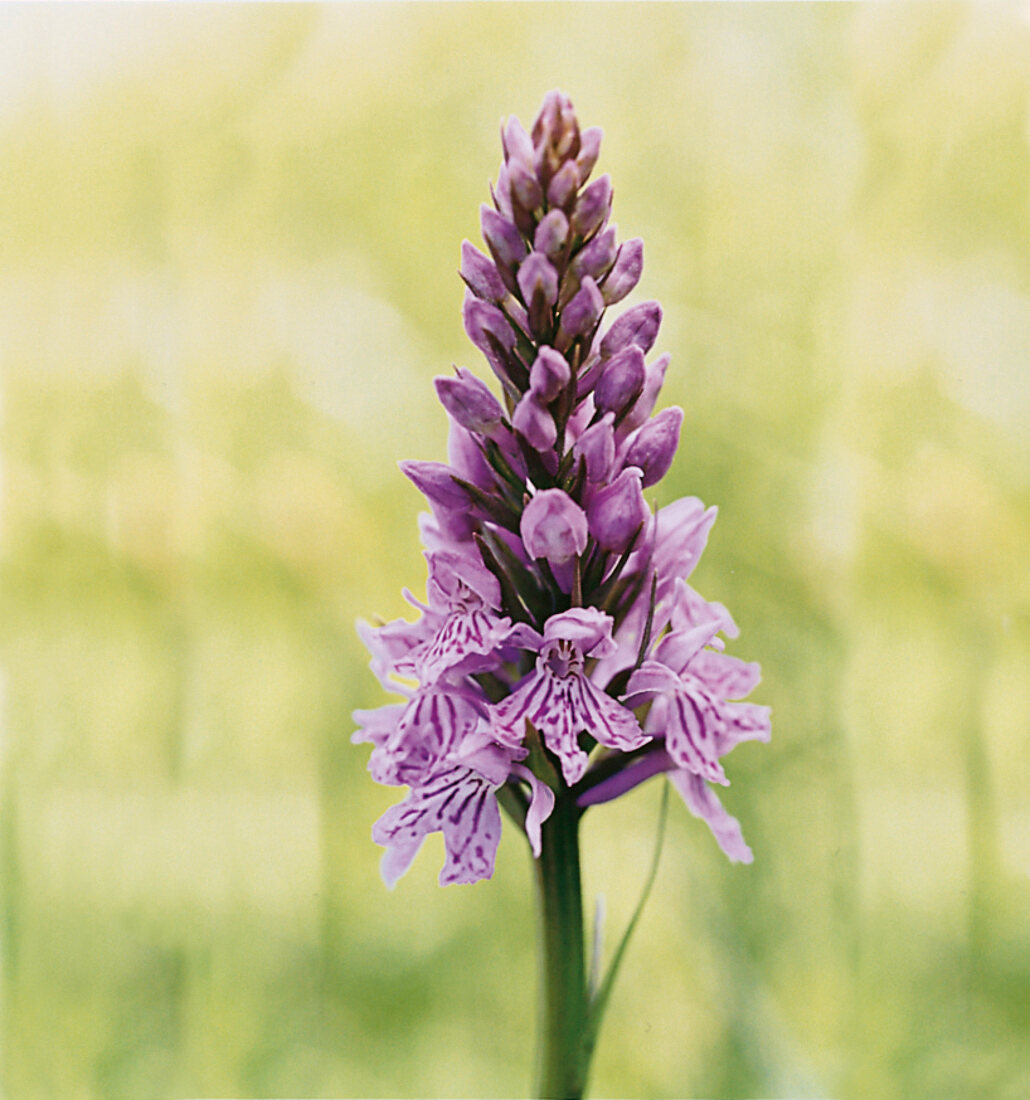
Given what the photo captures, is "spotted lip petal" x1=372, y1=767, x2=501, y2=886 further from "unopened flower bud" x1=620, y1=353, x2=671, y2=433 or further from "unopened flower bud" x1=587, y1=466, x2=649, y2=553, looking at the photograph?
"unopened flower bud" x1=620, y1=353, x2=671, y2=433

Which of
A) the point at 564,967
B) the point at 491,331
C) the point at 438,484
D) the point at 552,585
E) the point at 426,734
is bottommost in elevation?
the point at 564,967

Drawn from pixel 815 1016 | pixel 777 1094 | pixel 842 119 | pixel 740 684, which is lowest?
pixel 777 1094

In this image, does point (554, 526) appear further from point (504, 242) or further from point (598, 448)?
point (504, 242)

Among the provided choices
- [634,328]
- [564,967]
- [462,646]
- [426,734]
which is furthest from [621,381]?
[564,967]

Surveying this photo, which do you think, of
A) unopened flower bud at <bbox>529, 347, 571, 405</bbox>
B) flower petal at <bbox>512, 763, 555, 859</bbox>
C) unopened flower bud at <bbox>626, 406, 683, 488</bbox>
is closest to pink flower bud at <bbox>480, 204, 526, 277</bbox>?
unopened flower bud at <bbox>529, 347, 571, 405</bbox>

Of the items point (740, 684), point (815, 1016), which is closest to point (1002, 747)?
point (815, 1016)

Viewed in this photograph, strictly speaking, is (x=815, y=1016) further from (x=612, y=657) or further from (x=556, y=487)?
(x=556, y=487)
